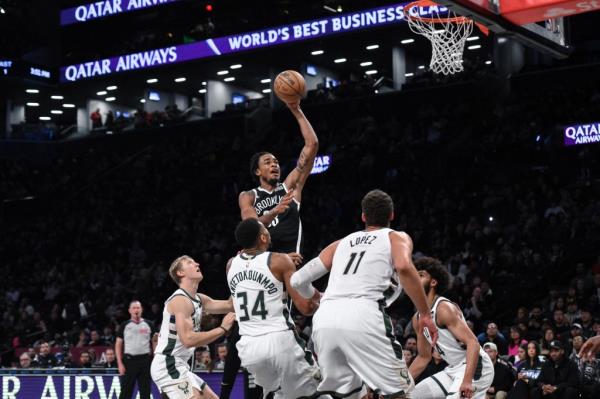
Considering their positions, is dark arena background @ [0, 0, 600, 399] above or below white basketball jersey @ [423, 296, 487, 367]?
above

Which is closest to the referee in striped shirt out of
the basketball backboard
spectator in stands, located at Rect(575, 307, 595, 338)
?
spectator in stands, located at Rect(575, 307, 595, 338)

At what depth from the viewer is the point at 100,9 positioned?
112ft

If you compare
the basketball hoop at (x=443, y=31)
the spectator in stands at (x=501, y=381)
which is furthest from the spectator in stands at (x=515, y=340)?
the basketball hoop at (x=443, y=31)

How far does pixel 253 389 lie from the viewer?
27.3 ft

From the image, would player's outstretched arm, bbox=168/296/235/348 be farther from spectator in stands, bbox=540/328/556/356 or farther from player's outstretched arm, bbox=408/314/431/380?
spectator in stands, bbox=540/328/556/356

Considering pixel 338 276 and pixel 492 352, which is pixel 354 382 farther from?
pixel 492 352

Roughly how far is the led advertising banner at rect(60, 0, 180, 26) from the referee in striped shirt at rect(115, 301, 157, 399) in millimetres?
20914

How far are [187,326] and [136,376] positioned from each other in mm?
5550

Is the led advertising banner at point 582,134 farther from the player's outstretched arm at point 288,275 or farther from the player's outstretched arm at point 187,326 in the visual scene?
the player's outstretched arm at point 288,275

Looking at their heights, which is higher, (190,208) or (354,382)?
(190,208)

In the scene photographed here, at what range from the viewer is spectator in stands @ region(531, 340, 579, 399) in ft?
41.3

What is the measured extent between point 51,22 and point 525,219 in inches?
960

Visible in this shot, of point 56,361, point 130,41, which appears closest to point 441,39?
point 56,361

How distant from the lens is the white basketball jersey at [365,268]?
6.46m
